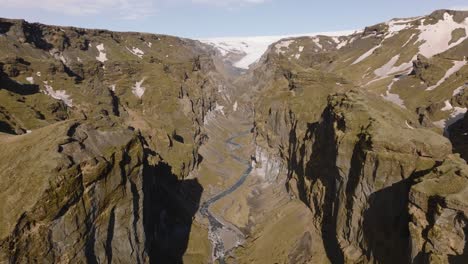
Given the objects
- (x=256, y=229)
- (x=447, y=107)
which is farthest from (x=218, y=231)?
(x=447, y=107)

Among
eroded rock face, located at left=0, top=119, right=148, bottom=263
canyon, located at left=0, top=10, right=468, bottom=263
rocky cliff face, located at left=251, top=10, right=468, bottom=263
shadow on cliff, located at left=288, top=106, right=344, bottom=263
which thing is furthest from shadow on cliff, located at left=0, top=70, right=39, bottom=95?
shadow on cliff, located at left=288, top=106, right=344, bottom=263

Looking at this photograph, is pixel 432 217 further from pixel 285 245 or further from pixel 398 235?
pixel 285 245

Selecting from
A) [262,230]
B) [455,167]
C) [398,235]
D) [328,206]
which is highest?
[455,167]

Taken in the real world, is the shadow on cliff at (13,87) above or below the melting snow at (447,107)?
below

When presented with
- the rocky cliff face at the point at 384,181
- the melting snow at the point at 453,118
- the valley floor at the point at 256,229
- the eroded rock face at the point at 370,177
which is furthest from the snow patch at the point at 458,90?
the valley floor at the point at 256,229

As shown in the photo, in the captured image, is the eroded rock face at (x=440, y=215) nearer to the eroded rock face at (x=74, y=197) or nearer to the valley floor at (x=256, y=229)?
the eroded rock face at (x=74, y=197)

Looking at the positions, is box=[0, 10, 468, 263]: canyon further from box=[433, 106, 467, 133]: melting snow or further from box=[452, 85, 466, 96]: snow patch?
box=[452, 85, 466, 96]: snow patch

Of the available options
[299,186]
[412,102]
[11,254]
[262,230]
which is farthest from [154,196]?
[412,102]
